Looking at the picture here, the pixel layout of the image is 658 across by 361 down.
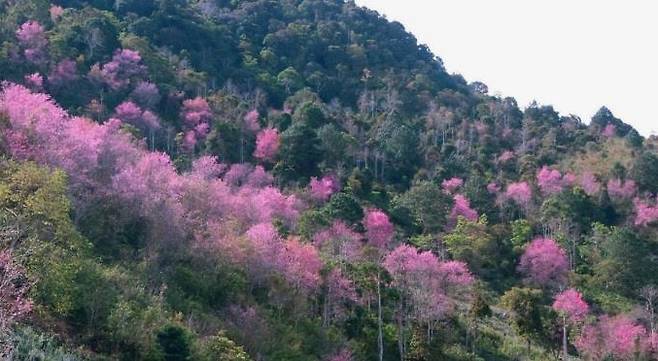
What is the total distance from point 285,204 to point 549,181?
2157cm

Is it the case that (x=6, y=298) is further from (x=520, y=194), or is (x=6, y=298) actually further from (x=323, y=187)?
(x=520, y=194)

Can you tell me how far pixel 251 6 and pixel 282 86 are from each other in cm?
1641

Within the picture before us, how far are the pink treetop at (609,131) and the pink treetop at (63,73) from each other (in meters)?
44.3

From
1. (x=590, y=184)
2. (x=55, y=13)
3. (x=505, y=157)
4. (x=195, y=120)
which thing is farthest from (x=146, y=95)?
(x=590, y=184)

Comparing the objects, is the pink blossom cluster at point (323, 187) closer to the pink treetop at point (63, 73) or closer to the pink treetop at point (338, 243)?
the pink treetop at point (338, 243)

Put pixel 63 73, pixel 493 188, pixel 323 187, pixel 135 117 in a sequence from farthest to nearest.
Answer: pixel 493 188 → pixel 135 117 → pixel 63 73 → pixel 323 187

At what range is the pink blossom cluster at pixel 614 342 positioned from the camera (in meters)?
29.4

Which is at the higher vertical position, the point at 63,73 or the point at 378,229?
the point at 63,73

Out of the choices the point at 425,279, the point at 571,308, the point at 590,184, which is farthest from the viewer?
the point at 590,184

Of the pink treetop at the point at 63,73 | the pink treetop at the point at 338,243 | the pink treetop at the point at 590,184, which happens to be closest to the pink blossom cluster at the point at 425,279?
the pink treetop at the point at 338,243

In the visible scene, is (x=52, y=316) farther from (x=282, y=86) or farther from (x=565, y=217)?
(x=282, y=86)

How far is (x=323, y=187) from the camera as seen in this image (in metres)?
42.6

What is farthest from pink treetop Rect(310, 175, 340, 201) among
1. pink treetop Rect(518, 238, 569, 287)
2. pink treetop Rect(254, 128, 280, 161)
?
pink treetop Rect(518, 238, 569, 287)

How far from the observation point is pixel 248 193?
121 feet
